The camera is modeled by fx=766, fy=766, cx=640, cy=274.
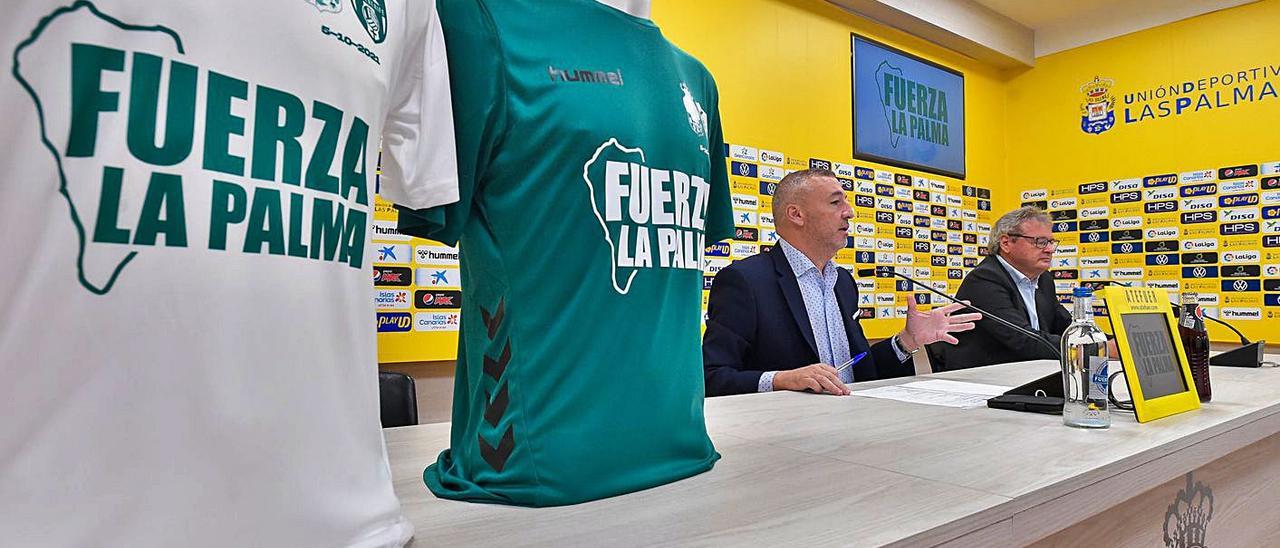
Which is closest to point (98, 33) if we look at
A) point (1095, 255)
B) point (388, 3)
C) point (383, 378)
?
point (388, 3)

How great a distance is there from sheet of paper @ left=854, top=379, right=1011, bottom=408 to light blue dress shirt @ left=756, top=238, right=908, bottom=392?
1.60 feet

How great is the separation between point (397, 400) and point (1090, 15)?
5060 mm

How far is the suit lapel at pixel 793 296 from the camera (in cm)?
249

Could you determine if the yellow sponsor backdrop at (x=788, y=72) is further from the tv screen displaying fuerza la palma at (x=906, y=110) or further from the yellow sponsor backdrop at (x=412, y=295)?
the yellow sponsor backdrop at (x=412, y=295)

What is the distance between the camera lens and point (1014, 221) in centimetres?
369

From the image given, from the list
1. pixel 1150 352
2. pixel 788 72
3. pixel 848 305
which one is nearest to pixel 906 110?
pixel 788 72

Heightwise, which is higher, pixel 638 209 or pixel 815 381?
pixel 638 209

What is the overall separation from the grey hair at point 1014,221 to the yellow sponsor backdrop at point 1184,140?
5.49ft

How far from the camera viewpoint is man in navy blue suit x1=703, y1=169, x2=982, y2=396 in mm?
2330

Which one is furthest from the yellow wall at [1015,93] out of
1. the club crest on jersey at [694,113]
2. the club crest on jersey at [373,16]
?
the club crest on jersey at [373,16]

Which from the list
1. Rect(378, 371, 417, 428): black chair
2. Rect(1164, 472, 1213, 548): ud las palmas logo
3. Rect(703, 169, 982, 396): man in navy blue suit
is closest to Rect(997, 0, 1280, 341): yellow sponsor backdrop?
Rect(703, 169, 982, 396): man in navy blue suit

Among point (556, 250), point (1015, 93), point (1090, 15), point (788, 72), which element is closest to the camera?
point (556, 250)

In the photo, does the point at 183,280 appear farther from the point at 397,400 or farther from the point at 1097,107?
the point at 1097,107

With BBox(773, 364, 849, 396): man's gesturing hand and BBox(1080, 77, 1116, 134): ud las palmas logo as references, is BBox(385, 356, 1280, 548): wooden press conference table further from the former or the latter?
BBox(1080, 77, 1116, 134): ud las palmas logo
